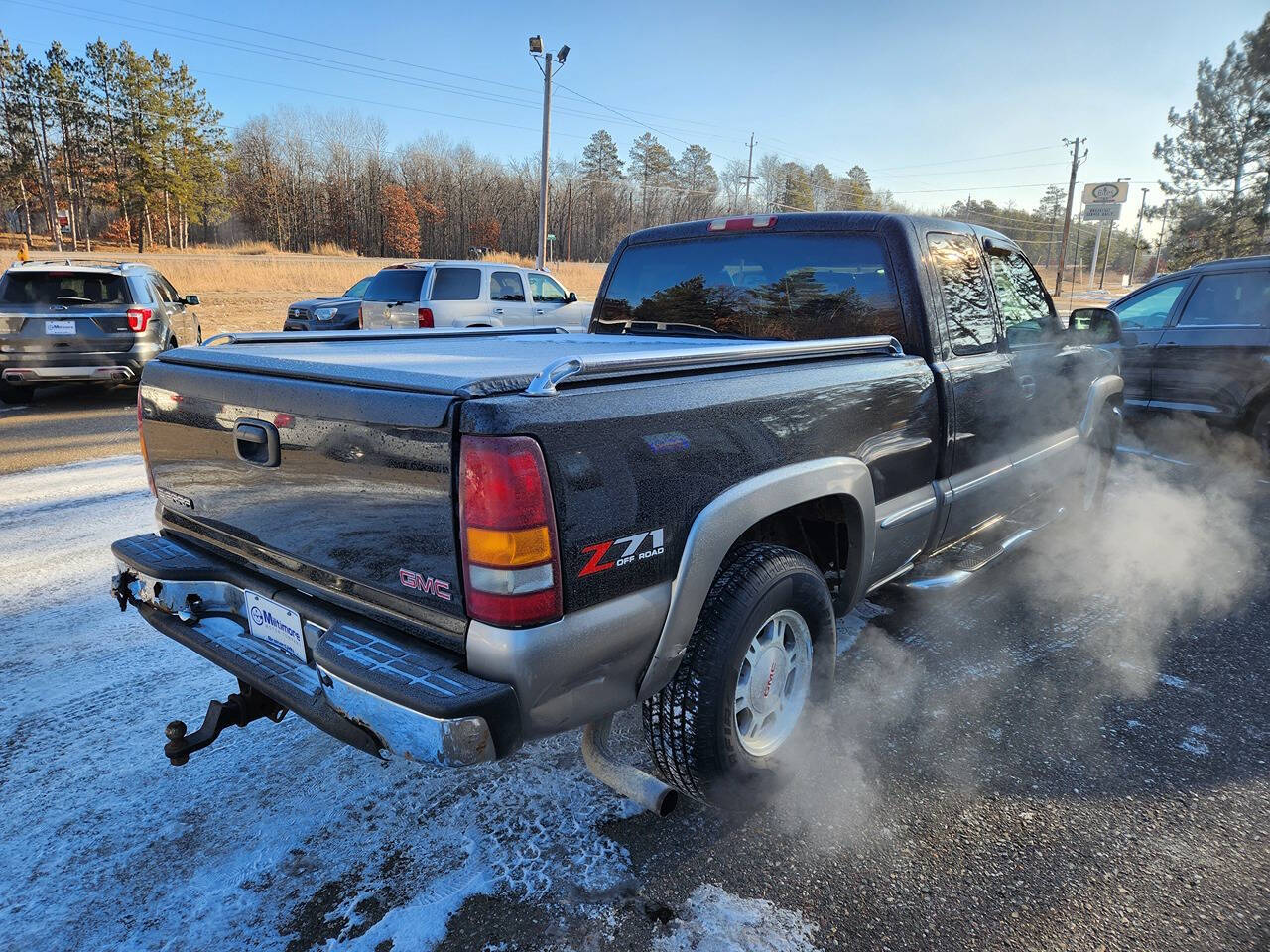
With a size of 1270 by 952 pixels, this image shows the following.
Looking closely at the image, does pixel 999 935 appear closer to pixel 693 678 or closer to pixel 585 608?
pixel 693 678

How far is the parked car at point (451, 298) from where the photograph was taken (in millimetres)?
11859

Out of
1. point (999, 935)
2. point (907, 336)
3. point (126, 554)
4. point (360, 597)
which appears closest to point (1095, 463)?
point (907, 336)

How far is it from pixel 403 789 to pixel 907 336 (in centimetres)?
266

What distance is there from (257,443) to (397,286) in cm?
1085

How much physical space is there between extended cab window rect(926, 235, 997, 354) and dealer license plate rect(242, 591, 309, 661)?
286 centimetres

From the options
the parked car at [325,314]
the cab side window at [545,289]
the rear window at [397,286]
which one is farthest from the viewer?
the cab side window at [545,289]

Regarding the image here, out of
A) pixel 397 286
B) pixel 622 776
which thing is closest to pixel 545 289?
pixel 397 286

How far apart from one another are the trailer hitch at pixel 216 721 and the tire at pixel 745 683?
3.96ft

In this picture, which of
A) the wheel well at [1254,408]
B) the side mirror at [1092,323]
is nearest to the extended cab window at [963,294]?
the side mirror at [1092,323]

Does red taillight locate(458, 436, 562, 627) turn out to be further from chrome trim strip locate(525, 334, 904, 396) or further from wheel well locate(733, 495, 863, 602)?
wheel well locate(733, 495, 863, 602)

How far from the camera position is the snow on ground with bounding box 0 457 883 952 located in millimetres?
2021

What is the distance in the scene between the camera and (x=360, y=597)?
208cm

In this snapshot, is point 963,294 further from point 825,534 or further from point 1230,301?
point 1230,301

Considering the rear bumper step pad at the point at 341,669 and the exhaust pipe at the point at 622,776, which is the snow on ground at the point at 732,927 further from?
the rear bumper step pad at the point at 341,669
